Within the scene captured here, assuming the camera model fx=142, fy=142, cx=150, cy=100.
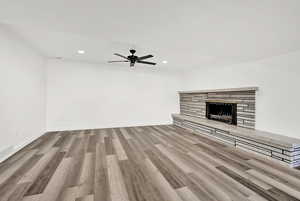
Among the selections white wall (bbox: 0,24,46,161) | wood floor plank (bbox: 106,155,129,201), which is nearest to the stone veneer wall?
wood floor plank (bbox: 106,155,129,201)

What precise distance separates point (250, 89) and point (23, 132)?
5.37 m

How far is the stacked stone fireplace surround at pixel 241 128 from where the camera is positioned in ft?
8.10

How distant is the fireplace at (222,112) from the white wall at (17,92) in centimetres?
514

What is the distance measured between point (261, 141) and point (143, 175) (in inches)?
94.8

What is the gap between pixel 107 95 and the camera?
206 inches

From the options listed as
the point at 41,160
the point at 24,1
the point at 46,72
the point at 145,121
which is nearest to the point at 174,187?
the point at 41,160

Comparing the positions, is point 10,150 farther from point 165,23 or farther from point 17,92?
point 165,23

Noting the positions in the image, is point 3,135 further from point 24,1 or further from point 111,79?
point 111,79

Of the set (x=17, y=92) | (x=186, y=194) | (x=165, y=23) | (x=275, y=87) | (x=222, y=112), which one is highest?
(x=165, y=23)

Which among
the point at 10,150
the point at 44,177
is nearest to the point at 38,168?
the point at 44,177

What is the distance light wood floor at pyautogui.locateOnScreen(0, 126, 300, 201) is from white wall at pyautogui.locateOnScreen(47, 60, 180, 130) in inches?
67.5

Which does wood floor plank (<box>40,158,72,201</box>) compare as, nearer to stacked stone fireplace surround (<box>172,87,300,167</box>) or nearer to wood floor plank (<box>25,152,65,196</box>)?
wood floor plank (<box>25,152,65,196</box>)

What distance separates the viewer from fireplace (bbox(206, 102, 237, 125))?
13.1 feet

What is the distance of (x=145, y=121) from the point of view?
5781mm
